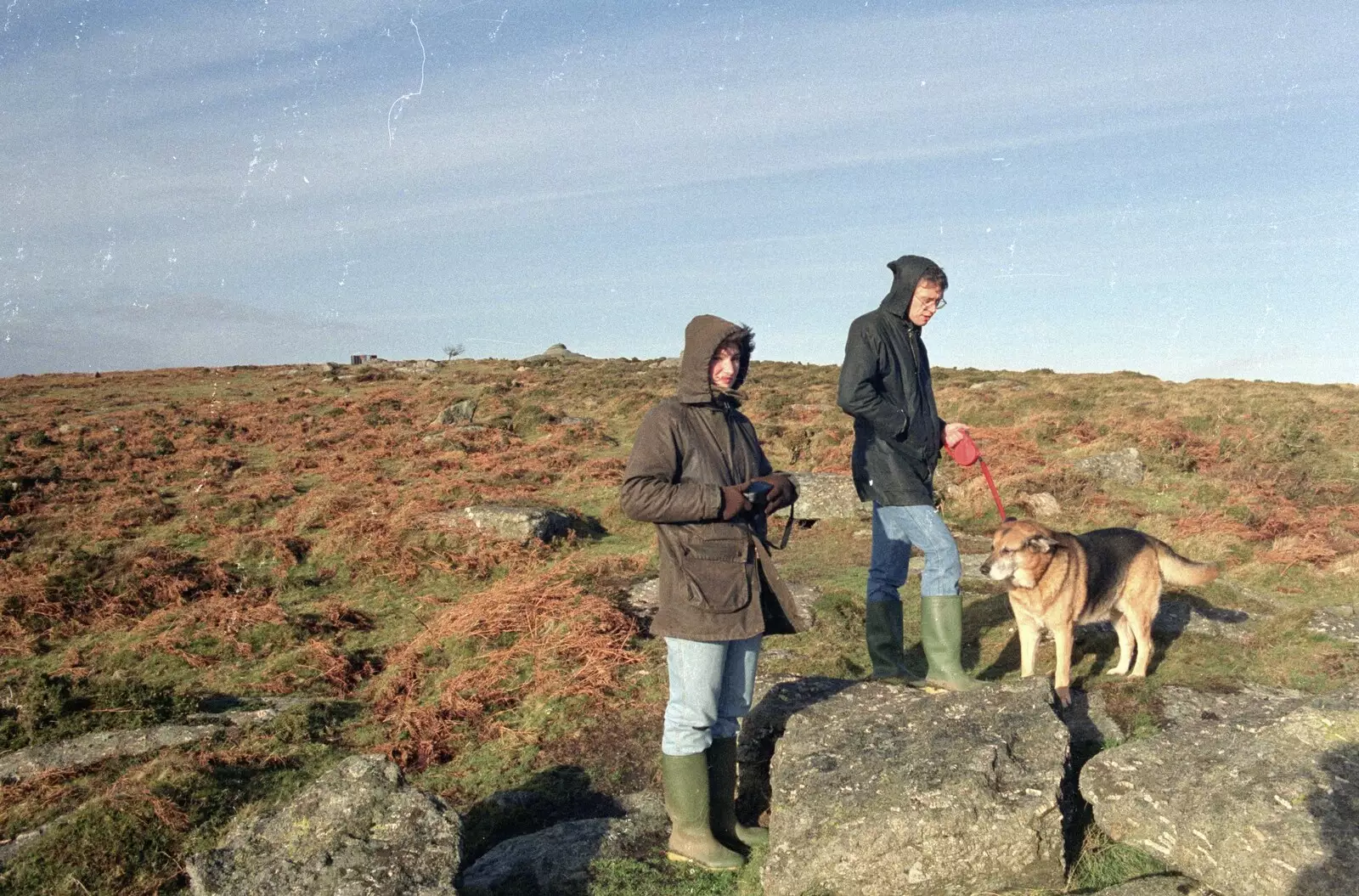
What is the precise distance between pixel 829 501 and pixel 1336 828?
10364mm

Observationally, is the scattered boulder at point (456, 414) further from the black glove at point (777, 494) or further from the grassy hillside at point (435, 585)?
the black glove at point (777, 494)

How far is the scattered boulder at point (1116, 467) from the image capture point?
1645cm

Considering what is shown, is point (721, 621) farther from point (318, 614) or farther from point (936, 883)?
point (318, 614)

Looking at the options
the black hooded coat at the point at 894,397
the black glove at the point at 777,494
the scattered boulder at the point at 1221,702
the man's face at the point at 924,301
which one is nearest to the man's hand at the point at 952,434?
the black hooded coat at the point at 894,397

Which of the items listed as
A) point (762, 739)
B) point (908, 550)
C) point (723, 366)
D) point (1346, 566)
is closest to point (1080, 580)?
point (908, 550)

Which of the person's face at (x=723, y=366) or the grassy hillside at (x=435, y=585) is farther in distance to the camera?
the grassy hillside at (x=435, y=585)

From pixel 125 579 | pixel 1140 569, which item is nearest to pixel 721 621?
pixel 1140 569

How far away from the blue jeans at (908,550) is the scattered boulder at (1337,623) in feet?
15.9

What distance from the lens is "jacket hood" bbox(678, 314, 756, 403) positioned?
14.5 ft

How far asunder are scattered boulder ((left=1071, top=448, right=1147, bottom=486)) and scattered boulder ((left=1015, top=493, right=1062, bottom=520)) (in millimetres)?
2030

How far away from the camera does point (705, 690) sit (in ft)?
14.7

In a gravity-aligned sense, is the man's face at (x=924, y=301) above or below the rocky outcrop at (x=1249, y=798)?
above

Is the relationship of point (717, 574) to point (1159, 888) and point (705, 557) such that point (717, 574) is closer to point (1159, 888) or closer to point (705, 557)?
point (705, 557)

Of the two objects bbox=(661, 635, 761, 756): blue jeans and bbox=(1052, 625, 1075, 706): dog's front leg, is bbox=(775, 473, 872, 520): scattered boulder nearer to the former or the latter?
bbox=(1052, 625, 1075, 706): dog's front leg
